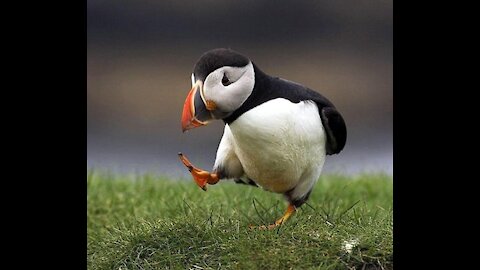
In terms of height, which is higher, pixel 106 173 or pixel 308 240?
pixel 308 240

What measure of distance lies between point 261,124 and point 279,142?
13 cm

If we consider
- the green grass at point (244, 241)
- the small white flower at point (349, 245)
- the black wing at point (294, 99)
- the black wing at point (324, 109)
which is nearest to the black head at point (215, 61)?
the black wing at point (294, 99)

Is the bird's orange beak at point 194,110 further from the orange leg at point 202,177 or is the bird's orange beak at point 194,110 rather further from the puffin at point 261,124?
Answer: the orange leg at point 202,177

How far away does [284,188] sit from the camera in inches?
158

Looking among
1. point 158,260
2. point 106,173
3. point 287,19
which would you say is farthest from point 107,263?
point 287,19

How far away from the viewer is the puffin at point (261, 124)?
3559 mm

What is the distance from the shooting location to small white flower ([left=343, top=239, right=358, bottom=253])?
344 centimetres

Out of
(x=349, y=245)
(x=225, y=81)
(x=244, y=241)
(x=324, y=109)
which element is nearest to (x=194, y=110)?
(x=225, y=81)

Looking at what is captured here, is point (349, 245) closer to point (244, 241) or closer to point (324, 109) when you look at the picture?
point (244, 241)

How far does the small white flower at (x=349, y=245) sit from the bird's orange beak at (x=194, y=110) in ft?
2.64
